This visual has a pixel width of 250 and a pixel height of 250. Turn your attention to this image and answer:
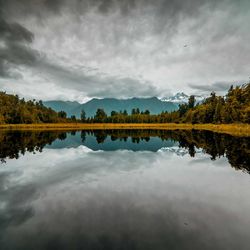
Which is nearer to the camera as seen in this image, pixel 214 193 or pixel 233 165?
pixel 214 193

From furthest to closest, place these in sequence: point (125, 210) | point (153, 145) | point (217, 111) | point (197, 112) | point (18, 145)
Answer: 1. point (197, 112)
2. point (217, 111)
3. point (153, 145)
4. point (18, 145)
5. point (125, 210)

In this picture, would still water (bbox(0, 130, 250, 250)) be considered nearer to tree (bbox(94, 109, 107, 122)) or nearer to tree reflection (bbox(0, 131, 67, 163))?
tree reflection (bbox(0, 131, 67, 163))

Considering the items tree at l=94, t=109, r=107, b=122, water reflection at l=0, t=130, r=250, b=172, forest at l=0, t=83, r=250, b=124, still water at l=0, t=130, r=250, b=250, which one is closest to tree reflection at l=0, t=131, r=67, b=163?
water reflection at l=0, t=130, r=250, b=172

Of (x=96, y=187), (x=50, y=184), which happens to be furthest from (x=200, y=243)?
(x=50, y=184)

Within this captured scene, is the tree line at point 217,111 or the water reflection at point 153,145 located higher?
the tree line at point 217,111

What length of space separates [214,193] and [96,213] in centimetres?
699

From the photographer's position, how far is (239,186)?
50.9 feet

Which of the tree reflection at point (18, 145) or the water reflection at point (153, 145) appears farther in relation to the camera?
the tree reflection at point (18, 145)

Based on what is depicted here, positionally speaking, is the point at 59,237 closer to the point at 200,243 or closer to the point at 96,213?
the point at 96,213

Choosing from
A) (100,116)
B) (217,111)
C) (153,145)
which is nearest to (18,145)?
(153,145)

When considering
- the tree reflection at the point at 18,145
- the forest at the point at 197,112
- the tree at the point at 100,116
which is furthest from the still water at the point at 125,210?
the tree at the point at 100,116

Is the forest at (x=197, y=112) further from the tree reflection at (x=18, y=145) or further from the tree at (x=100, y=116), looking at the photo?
the tree reflection at (x=18, y=145)

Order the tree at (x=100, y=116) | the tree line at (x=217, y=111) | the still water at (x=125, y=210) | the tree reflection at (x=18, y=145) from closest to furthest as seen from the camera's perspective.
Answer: the still water at (x=125, y=210), the tree reflection at (x=18, y=145), the tree line at (x=217, y=111), the tree at (x=100, y=116)

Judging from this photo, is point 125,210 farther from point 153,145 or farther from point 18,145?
point 153,145
